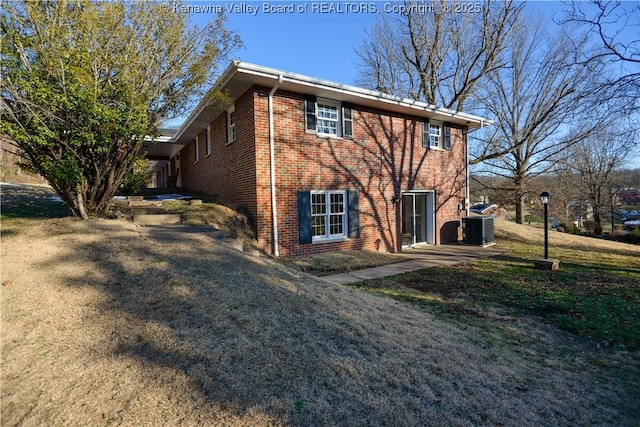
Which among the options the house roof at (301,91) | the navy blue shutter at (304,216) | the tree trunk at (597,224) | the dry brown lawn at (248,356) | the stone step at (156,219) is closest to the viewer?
the dry brown lawn at (248,356)

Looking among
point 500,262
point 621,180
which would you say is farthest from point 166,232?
point 621,180

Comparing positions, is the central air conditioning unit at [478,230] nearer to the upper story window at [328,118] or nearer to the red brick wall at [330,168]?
the red brick wall at [330,168]

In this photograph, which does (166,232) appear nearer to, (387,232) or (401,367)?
(401,367)

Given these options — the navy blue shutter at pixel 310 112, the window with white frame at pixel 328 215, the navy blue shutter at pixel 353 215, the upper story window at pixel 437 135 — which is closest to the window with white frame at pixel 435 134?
the upper story window at pixel 437 135

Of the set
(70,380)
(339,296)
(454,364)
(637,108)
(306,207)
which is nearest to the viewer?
(70,380)

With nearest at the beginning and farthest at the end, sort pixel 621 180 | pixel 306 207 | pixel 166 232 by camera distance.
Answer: pixel 166 232 → pixel 306 207 → pixel 621 180

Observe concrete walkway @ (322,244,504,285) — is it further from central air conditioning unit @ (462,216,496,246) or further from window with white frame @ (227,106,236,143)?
window with white frame @ (227,106,236,143)

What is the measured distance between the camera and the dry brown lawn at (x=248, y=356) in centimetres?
243

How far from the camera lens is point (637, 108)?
7.75 metres

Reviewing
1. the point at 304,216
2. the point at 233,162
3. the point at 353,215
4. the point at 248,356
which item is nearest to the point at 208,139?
the point at 233,162

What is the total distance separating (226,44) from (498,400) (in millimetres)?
9027

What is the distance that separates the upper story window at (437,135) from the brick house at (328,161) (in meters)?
0.04

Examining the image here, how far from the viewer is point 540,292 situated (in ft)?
22.2

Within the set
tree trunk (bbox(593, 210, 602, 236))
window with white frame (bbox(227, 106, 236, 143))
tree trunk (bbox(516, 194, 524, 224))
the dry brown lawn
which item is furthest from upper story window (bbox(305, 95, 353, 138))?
tree trunk (bbox(593, 210, 602, 236))
